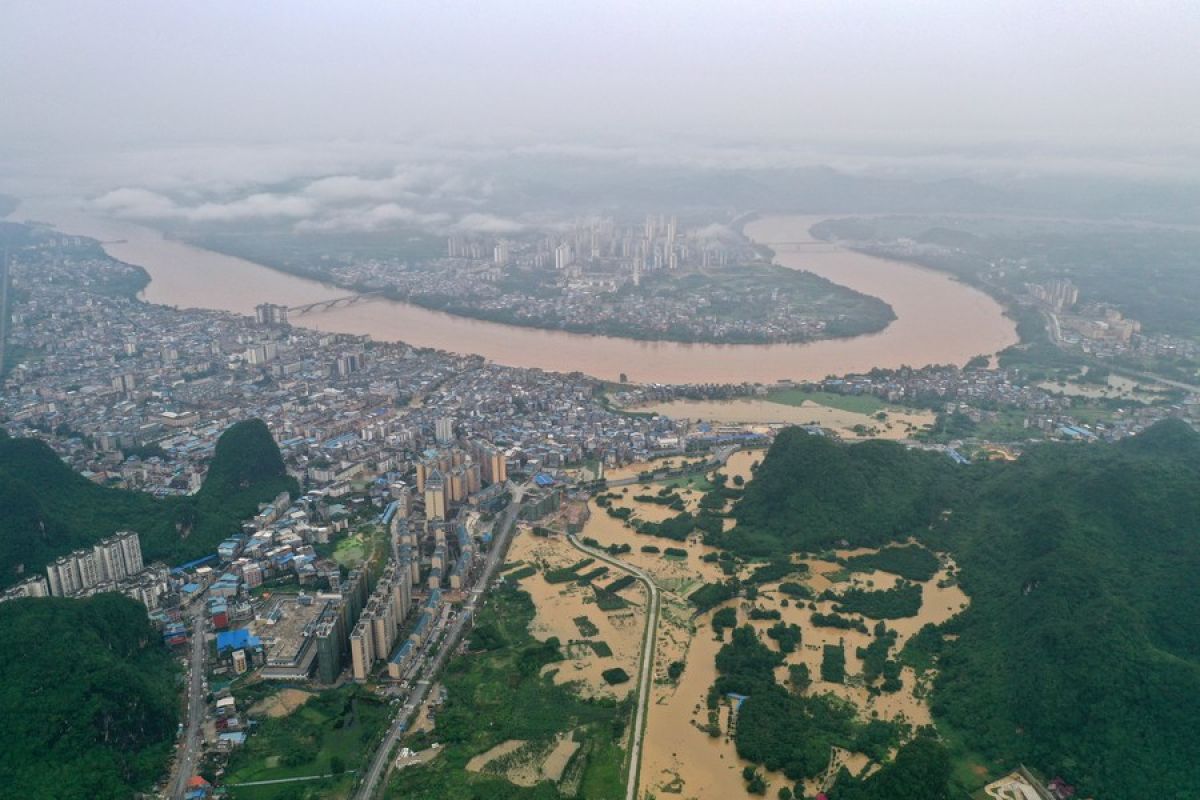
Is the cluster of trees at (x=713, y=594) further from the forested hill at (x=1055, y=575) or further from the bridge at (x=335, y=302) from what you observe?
the bridge at (x=335, y=302)

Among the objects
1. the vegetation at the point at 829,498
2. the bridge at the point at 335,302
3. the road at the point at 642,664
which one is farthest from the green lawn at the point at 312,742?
the bridge at the point at 335,302

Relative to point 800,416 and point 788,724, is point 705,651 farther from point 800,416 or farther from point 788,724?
point 800,416

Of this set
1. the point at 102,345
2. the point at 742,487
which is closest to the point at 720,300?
the point at 742,487

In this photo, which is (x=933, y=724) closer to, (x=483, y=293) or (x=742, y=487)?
(x=742, y=487)

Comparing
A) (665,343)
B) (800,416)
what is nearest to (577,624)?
(800,416)

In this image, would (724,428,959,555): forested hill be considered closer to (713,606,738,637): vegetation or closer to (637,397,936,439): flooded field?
(713,606,738,637): vegetation

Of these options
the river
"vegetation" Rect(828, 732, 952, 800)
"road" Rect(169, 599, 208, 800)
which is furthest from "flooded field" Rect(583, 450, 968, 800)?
the river

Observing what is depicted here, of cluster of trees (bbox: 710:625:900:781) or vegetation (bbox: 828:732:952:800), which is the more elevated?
vegetation (bbox: 828:732:952:800)
